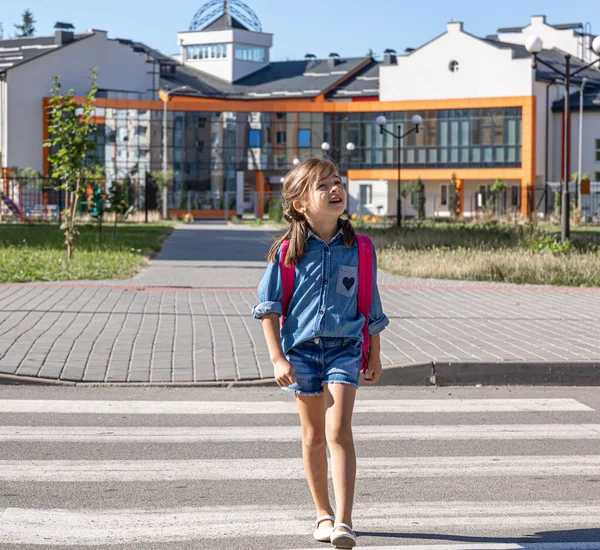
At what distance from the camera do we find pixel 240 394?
8828 millimetres

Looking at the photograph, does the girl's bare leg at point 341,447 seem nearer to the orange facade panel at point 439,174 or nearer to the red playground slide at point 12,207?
the red playground slide at point 12,207

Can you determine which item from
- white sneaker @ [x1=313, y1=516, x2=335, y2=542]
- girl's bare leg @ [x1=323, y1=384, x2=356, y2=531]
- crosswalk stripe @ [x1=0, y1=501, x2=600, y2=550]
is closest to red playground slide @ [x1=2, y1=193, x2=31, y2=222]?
crosswalk stripe @ [x1=0, y1=501, x2=600, y2=550]

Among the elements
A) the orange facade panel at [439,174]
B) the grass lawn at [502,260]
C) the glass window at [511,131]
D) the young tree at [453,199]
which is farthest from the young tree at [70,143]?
the glass window at [511,131]

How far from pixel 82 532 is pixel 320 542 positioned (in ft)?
3.47

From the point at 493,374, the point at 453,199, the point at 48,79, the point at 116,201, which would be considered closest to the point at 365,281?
the point at 493,374

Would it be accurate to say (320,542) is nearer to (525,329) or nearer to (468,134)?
(525,329)

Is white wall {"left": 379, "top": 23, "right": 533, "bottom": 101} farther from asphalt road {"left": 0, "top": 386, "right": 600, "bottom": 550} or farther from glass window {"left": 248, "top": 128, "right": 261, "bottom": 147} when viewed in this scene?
asphalt road {"left": 0, "top": 386, "right": 600, "bottom": 550}

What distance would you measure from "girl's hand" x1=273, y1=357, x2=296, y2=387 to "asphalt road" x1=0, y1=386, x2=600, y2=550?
73 centimetres

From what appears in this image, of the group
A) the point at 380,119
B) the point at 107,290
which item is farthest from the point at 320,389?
the point at 380,119

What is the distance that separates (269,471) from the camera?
6.20 meters

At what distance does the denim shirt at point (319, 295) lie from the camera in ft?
15.7

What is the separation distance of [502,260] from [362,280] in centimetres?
1564

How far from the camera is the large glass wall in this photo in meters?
80.3

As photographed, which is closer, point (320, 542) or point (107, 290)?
point (320, 542)
